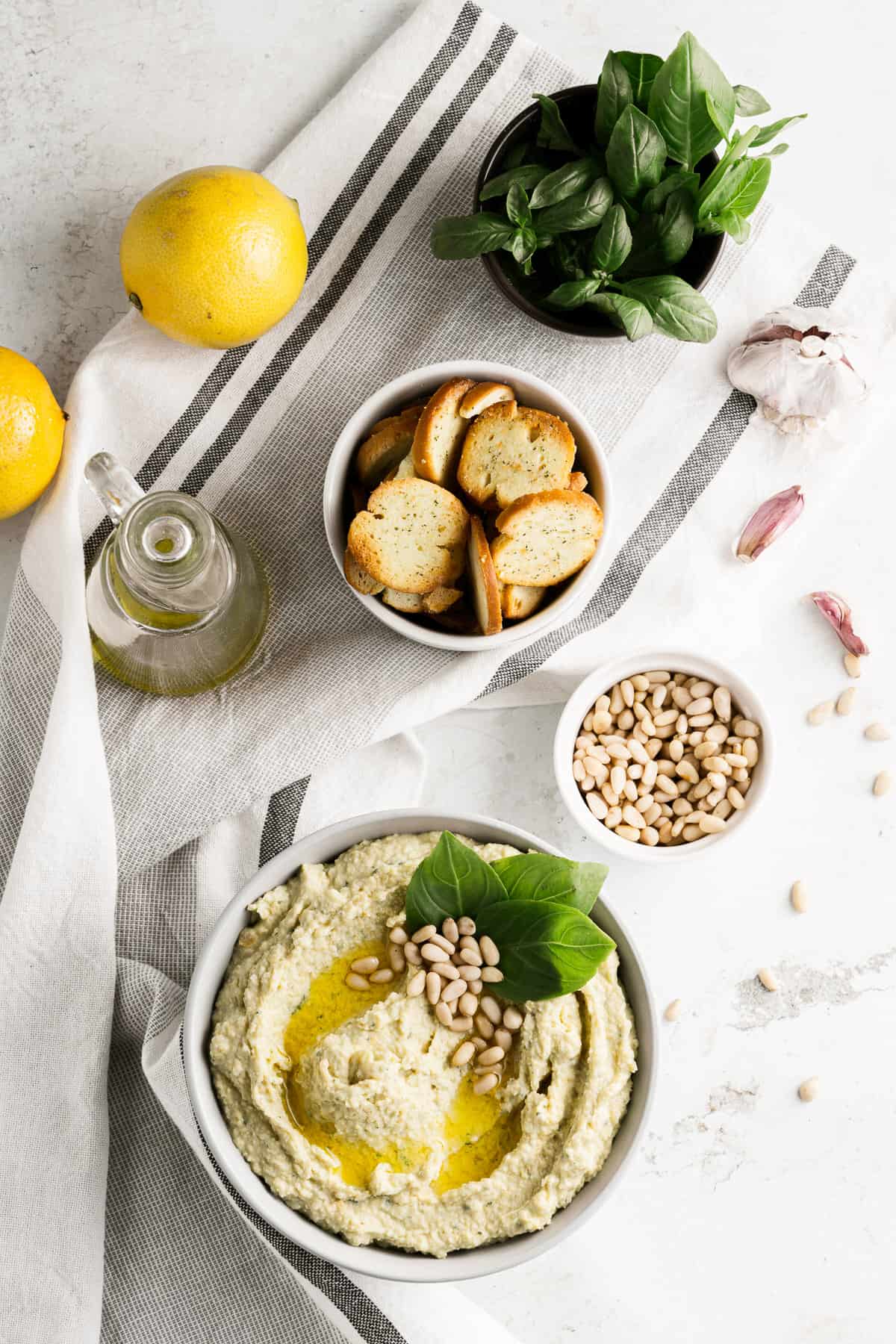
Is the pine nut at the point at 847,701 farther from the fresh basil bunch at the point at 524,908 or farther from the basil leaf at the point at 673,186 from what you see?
the basil leaf at the point at 673,186

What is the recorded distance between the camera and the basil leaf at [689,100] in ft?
6.01

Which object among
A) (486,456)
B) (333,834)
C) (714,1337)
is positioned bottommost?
(714,1337)

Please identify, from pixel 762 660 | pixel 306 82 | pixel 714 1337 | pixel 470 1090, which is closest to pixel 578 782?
pixel 762 660

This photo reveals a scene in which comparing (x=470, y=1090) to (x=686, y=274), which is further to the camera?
(x=686, y=274)

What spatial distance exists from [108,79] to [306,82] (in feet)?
1.23

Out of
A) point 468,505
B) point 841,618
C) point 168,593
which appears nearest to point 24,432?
point 168,593

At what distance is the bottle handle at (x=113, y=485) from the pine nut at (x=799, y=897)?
1456mm

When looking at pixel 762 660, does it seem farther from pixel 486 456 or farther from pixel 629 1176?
pixel 629 1176

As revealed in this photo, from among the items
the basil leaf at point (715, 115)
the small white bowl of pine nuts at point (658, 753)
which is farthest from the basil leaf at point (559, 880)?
the basil leaf at point (715, 115)

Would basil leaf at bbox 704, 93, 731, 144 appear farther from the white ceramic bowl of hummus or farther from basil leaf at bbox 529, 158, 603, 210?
the white ceramic bowl of hummus

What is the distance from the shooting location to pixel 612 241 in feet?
6.26

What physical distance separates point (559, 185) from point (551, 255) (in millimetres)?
147

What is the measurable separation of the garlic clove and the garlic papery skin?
0.18 m

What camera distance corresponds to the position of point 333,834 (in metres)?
1.90
